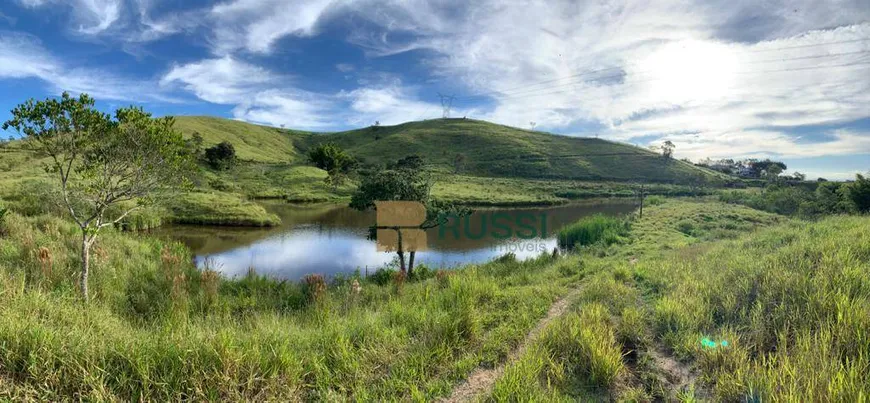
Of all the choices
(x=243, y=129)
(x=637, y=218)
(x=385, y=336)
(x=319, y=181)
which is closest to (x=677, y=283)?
(x=385, y=336)

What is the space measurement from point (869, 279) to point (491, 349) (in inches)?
203

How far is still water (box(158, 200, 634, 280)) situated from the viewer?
19203 mm

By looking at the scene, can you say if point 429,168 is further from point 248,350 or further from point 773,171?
point 773,171

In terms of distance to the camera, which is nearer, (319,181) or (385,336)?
(385,336)

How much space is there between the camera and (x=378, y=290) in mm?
11102

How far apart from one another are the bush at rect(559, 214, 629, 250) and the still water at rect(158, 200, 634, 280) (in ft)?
4.52

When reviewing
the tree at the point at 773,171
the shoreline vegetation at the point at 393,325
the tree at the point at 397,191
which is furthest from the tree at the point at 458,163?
the tree at the point at 773,171

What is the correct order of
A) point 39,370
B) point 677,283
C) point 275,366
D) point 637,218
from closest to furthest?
point 39,370
point 275,366
point 677,283
point 637,218

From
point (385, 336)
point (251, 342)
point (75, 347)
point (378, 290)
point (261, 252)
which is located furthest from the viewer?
point (261, 252)

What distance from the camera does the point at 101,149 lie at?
7.43 m

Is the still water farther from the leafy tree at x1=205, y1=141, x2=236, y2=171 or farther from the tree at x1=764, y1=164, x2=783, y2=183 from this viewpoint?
the tree at x1=764, y1=164, x2=783, y2=183

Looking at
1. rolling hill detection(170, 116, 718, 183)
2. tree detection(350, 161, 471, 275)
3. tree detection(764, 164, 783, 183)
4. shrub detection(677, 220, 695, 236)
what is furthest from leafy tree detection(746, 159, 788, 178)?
A: tree detection(350, 161, 471, 275)

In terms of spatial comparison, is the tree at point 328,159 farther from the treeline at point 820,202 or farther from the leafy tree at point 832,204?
the leafy tree at point 832,204

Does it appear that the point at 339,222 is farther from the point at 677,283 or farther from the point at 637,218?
the point at 677,283
